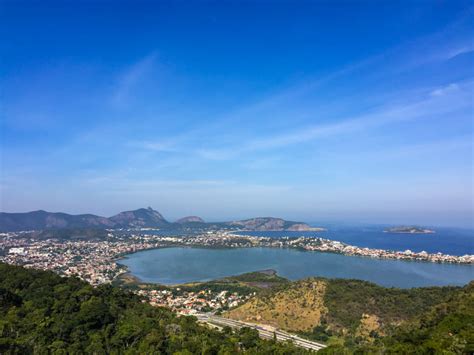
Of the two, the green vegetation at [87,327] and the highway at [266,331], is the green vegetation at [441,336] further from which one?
the highway at [266,331]

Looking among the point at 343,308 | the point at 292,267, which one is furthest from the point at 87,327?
the point at 292,267

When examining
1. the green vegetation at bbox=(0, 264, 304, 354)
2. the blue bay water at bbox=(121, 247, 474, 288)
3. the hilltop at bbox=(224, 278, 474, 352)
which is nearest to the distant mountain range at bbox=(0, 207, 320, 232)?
the blue bay water at bbox=(121, 247, 474, 288)

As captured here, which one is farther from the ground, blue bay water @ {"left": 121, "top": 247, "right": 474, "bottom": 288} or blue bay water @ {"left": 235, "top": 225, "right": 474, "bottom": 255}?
blue bay water @ {"left": 235, "top": 225, "right": 474, "bottom": 255}

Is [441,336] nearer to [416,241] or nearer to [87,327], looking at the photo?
[87,327]

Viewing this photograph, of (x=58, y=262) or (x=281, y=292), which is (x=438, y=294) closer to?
(x=281, y=292)

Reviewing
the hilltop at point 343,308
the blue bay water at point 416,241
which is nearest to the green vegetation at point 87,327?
the hilltop at point 343,308

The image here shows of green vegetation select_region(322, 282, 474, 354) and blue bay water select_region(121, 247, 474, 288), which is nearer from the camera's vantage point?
green vegetation select_region(322, 282, 474, 354)

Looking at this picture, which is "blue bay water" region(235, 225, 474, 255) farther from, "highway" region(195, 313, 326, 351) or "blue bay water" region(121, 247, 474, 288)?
"highway" region(195, 313, 326, 351)
